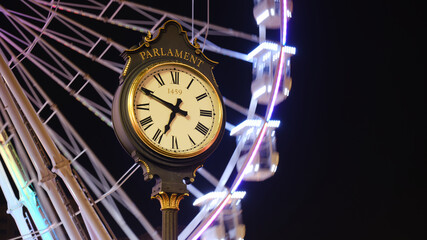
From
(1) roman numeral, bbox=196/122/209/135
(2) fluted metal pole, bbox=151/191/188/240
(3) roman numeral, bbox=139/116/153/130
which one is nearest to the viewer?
(2) fluted metal pole, bbox=151/191/188/240

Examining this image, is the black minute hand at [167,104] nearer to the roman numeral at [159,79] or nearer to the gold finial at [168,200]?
the roman numeral at [159,79]

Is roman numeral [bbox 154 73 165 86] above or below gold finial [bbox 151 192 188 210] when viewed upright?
above

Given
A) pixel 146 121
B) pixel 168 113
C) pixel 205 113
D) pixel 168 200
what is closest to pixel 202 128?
pixel 205 113

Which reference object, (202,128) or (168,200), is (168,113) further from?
(168,200)

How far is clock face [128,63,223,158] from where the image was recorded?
3.31m

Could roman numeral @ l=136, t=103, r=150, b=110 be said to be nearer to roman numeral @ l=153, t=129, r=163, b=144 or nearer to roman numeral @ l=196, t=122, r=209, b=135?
roman numeral @ l=153, t=129, r=163, b=144

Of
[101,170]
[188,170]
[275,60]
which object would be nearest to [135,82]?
[188,170]

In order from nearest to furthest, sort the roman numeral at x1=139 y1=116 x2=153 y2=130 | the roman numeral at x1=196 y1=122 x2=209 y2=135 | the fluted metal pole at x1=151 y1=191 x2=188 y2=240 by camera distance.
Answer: the fluted metal pole at x1=151 y1=191 x2=188 y2=240 → the roman numeral at x1=139 y1=116 x2=153 y2=130 → the roman numeral at x1=196 y1=122 x2=209 y2=135

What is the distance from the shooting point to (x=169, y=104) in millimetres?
3396

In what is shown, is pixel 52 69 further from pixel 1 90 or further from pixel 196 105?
pixel 196 105

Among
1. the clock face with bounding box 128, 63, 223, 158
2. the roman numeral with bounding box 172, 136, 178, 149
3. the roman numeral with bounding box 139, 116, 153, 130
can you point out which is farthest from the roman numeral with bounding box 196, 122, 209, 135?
the roman numeral with bounding box 139, 116, 153, 130

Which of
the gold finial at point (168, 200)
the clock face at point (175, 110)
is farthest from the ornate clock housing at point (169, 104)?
the gold finial at point (168, 200)

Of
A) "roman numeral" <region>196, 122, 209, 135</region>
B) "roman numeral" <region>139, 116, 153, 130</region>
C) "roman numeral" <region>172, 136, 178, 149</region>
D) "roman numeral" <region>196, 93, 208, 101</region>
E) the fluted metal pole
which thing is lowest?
the fluted metal pole

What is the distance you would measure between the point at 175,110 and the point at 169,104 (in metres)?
0.04
